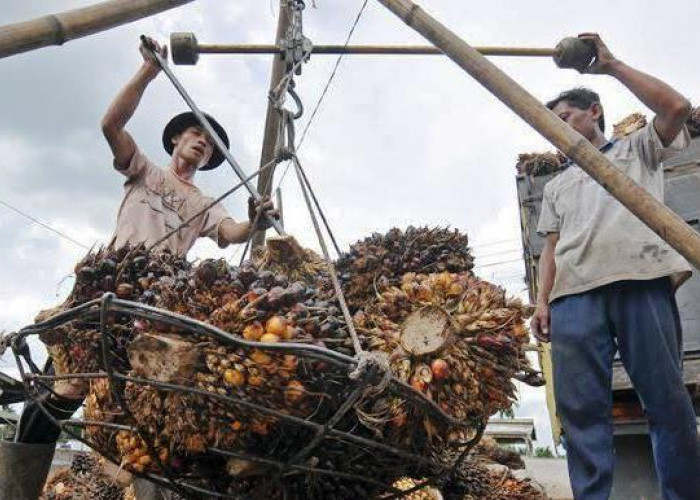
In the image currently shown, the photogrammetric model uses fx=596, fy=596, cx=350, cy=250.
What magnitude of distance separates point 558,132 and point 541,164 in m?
4.05

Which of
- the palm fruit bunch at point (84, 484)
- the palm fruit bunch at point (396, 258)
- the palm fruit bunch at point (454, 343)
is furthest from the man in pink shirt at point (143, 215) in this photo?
the palm fruit bunch at point (84, 484)

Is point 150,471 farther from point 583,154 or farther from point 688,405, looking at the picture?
point 688,405

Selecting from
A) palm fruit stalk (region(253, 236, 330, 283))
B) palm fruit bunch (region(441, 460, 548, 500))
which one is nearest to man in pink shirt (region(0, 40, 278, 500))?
palm fruit stalk (region(253, 236, 330, 283))

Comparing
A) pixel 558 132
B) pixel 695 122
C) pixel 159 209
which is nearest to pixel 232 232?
pixel 159 209

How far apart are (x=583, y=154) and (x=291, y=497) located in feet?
4.09

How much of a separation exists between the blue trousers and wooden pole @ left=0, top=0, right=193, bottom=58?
6.49 ft

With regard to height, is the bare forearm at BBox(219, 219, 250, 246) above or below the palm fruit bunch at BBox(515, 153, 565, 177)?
below

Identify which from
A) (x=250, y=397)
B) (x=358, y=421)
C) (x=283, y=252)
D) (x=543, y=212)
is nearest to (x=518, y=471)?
(x=543, y=212)

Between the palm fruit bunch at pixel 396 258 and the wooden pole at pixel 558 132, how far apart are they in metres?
0.55

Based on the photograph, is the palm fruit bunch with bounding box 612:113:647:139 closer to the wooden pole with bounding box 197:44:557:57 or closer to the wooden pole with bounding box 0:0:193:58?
the wooden pole with bounding box 197:44:557:57

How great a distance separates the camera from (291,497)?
1707mm

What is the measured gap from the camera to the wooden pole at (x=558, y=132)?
4.59 feet

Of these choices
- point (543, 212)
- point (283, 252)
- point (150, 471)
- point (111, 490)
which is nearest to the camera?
point (150, 471)

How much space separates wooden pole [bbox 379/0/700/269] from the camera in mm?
1400
